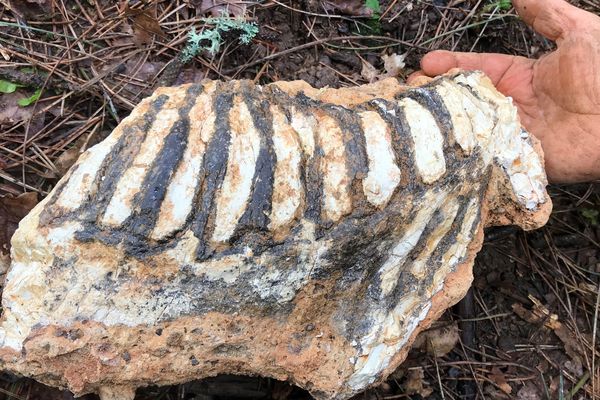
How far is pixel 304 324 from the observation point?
2398 mm

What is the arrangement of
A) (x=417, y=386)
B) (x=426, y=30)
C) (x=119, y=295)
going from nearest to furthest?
(x=119, y=295), (x=417, y=386), (x=426, y=30)

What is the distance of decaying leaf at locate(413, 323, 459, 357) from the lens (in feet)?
10.8

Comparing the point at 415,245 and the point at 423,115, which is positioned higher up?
the point at 423,115

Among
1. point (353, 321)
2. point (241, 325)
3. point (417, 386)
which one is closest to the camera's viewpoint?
point (241, 325)

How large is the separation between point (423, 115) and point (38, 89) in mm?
2058

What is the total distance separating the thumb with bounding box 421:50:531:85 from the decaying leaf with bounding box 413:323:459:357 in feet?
5.06

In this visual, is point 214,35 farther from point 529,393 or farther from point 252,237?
point 529,393

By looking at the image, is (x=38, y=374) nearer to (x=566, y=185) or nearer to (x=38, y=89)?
(x=38, y=89)

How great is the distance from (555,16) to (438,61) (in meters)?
0.66

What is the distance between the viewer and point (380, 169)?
2213 millimetres

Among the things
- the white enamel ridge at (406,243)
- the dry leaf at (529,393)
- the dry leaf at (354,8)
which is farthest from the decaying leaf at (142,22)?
the dry leaf at (529,393)

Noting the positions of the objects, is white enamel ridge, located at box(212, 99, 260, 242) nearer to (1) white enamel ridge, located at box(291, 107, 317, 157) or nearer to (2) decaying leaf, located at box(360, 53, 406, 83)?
(1) white enamel ridge, located at box(291, 107, 317, 157)

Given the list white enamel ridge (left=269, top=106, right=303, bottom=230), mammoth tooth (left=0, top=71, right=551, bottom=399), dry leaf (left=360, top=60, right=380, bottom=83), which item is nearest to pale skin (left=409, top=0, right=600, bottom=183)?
dry leaf (left=360, top=60, right=380, bottom=83)

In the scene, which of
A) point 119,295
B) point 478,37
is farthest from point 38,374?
point 478,37
